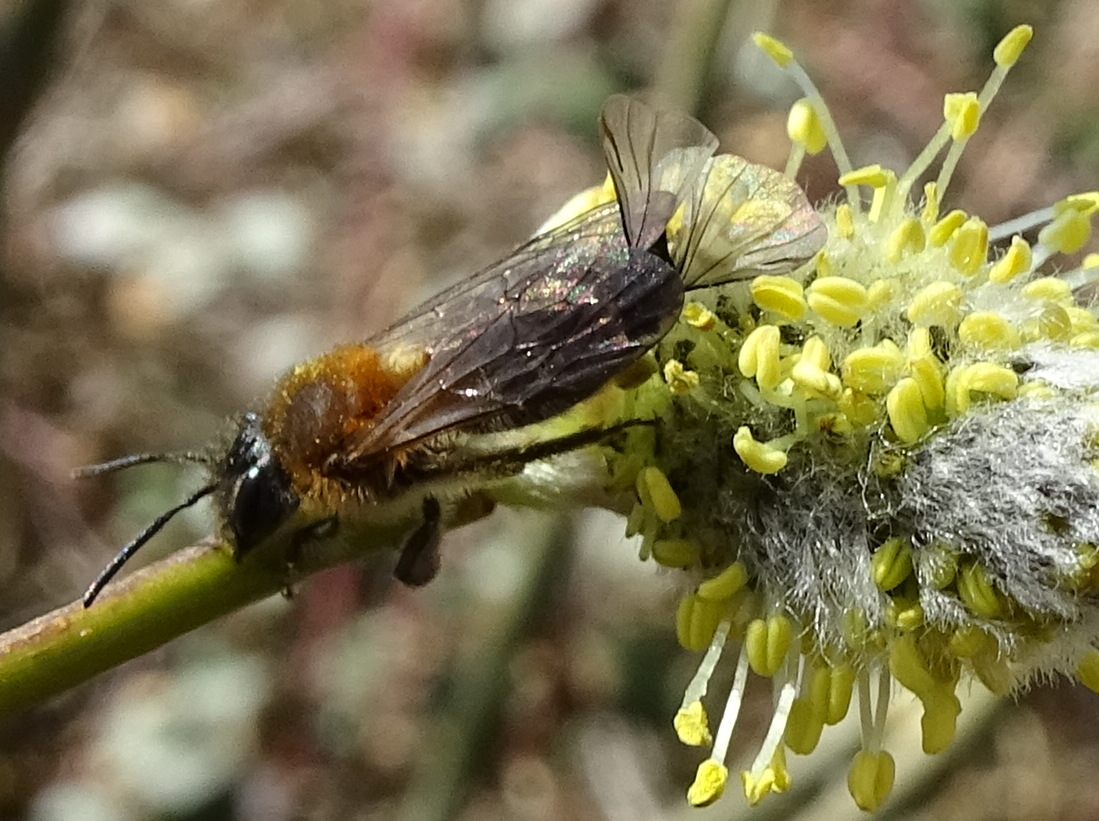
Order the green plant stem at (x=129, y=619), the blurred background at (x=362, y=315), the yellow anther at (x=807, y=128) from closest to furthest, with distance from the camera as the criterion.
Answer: the green plant stem at (x=129, y=619) < the yellow anther at (x=807, y=128) < the blurred background at (x=362, y=315)

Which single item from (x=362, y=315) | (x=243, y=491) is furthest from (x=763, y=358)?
(x=362, y=315)

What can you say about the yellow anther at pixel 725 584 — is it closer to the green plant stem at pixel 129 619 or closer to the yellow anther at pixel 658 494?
the yellow anther at pixel 658 494

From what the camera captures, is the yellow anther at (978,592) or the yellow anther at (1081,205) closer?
the yellow anther at (978,592)

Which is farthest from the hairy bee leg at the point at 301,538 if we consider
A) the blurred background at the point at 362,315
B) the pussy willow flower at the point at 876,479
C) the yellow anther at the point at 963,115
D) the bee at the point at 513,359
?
the blurred background at the point at 362,315

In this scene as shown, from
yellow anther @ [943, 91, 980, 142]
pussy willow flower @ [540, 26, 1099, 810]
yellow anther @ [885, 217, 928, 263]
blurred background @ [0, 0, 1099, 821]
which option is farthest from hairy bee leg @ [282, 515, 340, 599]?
blurred background @ [0, 0, 1099, 821]

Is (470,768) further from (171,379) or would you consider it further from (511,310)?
(511,310)

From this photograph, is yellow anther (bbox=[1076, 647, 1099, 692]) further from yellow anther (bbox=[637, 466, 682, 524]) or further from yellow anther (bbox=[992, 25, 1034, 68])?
yellow anther (bbox=[992, 25, 1034, 68])

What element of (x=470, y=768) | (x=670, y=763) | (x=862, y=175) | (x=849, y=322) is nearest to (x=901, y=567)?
(x=849, y=322)

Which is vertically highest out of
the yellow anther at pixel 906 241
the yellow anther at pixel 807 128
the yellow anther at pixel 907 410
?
the yellow anther at pixel 807 128
